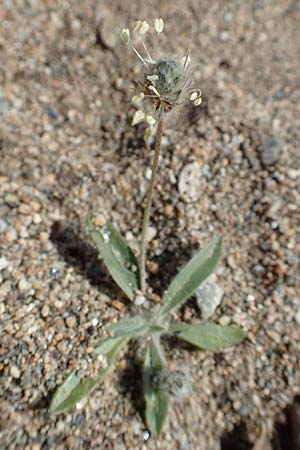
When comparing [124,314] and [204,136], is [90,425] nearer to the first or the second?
[124,314]

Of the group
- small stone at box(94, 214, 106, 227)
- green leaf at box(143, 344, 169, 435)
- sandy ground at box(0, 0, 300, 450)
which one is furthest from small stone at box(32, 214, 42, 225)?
green leaf at box(143, 344, 169, 435)

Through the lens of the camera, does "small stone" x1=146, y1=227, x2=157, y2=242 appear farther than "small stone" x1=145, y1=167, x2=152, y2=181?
No

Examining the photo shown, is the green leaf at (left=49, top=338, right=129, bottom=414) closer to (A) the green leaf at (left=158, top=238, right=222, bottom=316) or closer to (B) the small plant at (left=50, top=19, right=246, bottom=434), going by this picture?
(B) the small plant at (left=50, top=19, right=246, bottom=434)

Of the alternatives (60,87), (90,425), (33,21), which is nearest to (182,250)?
(90,425)

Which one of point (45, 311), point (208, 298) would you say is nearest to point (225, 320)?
point (208, 298)

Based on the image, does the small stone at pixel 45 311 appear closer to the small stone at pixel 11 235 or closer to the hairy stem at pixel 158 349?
the small stone at pixel 11 235
